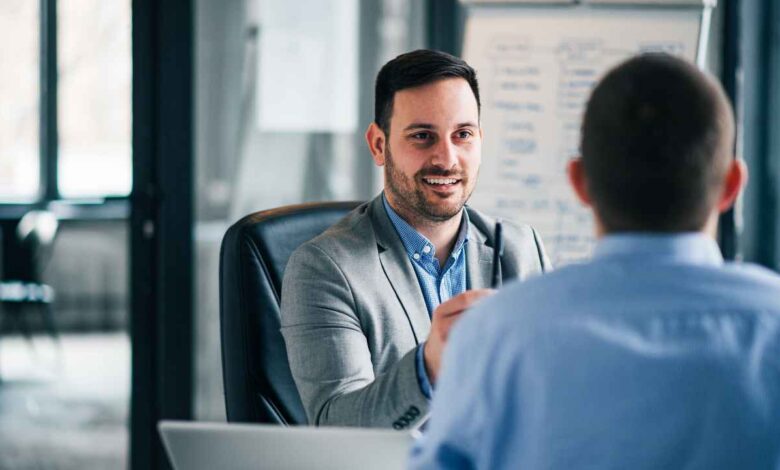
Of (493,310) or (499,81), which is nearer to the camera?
(493,310)

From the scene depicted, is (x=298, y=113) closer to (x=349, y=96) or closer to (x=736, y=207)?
(x=349, y=96)

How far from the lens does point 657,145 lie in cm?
84

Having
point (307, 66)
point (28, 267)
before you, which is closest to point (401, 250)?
point (307, 66)

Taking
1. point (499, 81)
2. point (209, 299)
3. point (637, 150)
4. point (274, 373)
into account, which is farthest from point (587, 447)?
point (209, 299)

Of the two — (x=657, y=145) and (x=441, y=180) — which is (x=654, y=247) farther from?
(x=441, y=180)

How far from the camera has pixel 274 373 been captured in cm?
181

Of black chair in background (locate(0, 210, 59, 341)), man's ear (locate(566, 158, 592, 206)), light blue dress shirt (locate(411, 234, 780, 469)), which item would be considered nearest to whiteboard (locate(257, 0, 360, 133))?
man's ear (locate(566, 158, 592, 206))

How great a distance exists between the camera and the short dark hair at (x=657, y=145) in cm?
85

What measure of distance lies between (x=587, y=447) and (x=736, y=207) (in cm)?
267

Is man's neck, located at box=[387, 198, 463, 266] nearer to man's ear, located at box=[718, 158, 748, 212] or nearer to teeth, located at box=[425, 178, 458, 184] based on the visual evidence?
teeth, located at box=[425, 178, 458, 184]

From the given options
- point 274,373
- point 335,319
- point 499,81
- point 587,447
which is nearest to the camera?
point 587,447

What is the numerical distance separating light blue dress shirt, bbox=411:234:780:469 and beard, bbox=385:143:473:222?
94 cm

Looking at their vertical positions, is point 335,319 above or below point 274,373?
above

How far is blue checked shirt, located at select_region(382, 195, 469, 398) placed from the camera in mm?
1821
